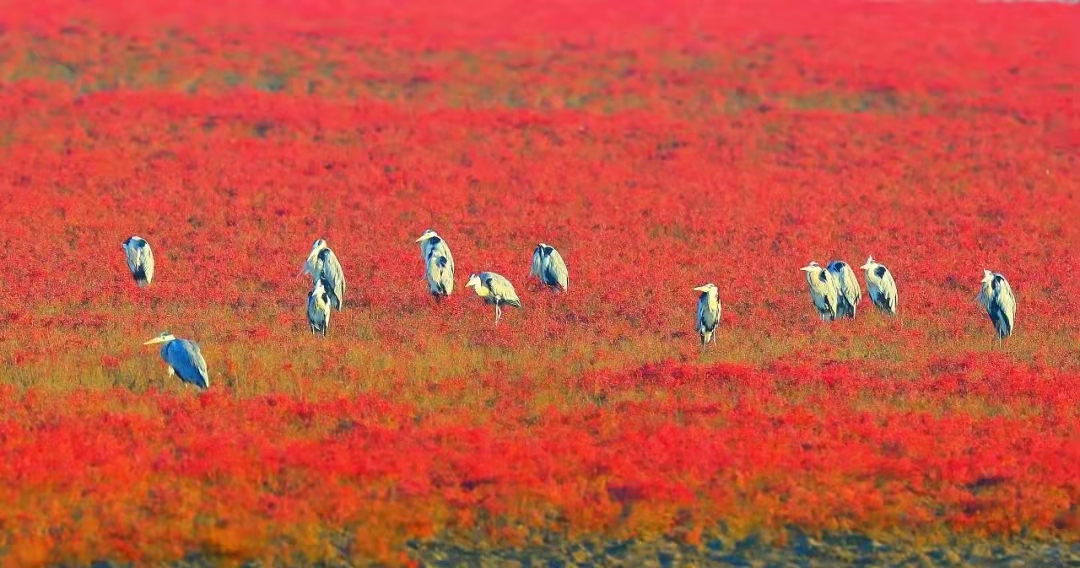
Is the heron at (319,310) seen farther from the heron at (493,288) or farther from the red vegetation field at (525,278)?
the heron at (493,288)

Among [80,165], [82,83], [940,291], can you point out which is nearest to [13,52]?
[82,83]

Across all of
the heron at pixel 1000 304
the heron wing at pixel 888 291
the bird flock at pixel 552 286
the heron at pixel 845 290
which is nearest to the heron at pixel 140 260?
the bird flock at pixel 552 286

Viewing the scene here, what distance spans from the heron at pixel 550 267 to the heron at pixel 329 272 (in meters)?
3.49

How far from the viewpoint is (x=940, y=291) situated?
28688 mm

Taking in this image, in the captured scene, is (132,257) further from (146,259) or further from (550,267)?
(550,267)

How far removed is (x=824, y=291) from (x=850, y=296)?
19.9 inches

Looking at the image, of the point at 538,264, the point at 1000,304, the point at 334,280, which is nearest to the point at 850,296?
the point at 1000,304

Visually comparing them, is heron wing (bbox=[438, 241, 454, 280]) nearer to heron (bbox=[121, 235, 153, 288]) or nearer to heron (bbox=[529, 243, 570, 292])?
heron (bbox=[529, 243, 570, 292])

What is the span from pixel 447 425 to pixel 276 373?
3464mm

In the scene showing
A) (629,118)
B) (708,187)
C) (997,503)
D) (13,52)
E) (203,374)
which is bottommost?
(997,503)

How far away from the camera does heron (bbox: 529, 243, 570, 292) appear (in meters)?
27.3

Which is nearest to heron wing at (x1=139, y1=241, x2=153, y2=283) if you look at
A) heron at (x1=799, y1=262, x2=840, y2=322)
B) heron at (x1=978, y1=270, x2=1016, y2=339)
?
heron at (x1=799, y1=262, x2=840, y2=322)

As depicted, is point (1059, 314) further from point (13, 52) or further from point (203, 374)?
point (13, 52)

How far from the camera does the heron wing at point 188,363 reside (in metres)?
19.5
